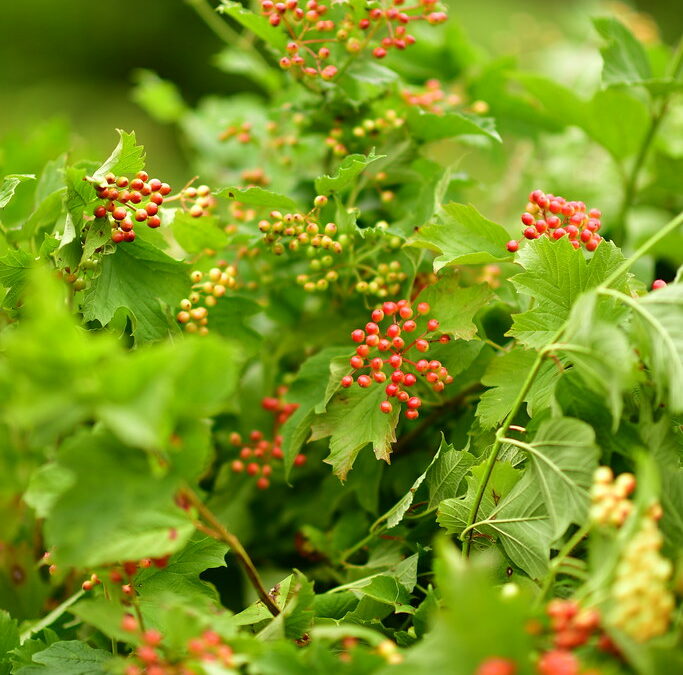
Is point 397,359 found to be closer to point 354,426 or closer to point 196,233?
point 354,426

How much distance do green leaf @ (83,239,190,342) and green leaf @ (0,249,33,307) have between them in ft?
0.16

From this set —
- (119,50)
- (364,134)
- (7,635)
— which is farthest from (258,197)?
(119,50)

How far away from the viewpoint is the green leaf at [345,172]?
0.55m

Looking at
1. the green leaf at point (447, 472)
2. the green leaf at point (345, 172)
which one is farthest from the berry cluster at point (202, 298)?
the green leaf at point (447, 472)

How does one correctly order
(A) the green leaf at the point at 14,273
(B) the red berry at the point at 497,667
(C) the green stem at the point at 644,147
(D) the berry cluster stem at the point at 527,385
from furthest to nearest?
(C) the green stem at the point at 644,147
(A) the green leaf at the point at 14,273
(D) the berry cluster stem at the point at 527,385
(B) the red berry at the point at 497,667

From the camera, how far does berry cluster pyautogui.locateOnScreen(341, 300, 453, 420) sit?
21.5 inches

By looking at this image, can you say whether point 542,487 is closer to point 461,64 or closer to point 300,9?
point 300,9

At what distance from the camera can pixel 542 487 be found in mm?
432

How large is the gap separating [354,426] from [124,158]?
0.85 ft

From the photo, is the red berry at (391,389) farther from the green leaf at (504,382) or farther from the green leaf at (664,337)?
the green leaf at (664,337)

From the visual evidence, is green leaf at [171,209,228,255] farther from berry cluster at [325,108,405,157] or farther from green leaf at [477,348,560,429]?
green leaf at [477,348,560,429]

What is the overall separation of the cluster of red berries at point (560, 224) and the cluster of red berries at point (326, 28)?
22 cm

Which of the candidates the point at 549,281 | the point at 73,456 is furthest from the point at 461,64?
the point at 73,456

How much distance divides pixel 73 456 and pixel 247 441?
37cm
